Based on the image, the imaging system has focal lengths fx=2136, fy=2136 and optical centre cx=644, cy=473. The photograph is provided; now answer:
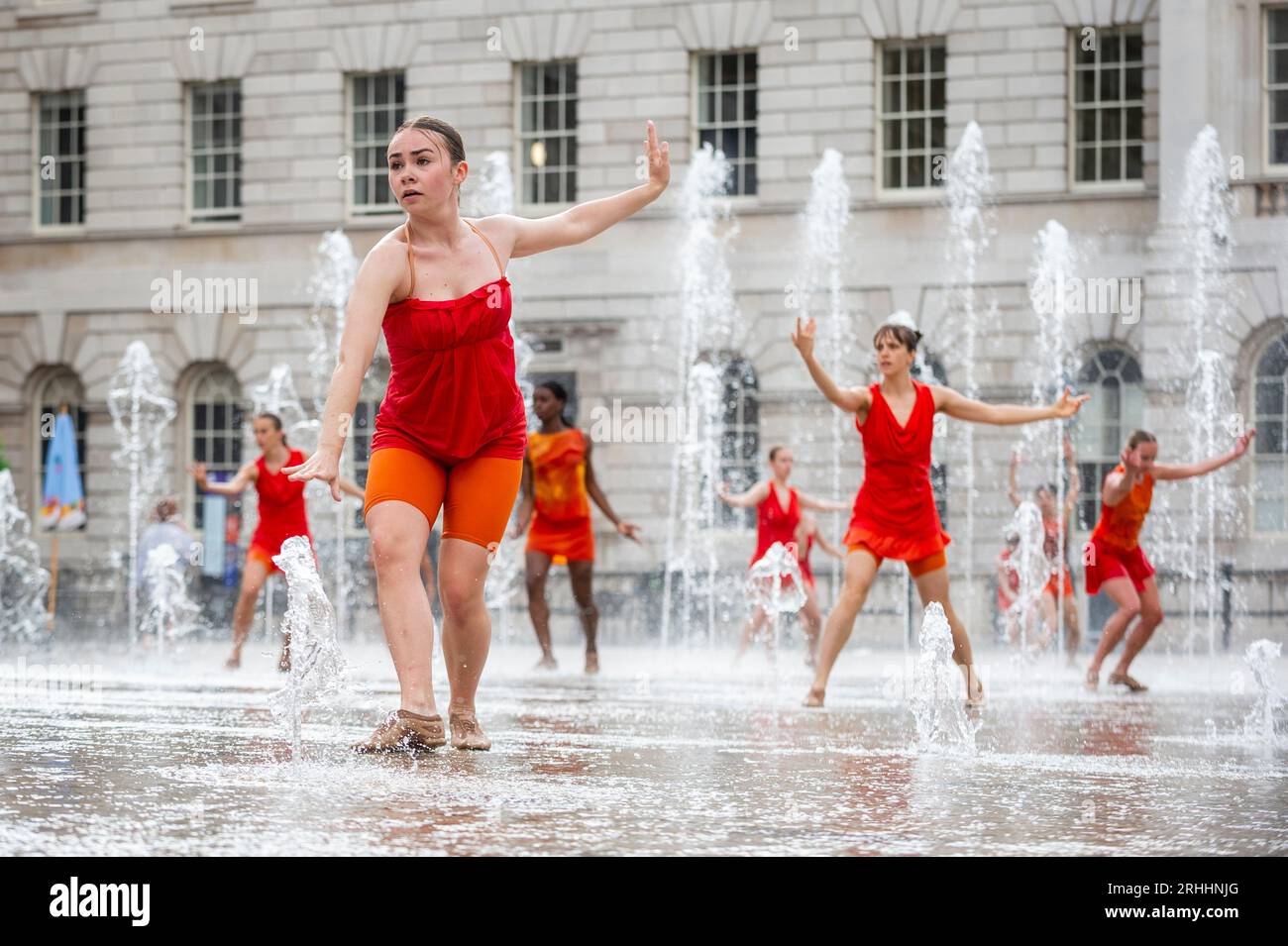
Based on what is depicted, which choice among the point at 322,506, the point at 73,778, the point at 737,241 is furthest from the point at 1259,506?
the point at 73,778

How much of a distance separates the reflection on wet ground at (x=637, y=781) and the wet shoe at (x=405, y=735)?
0.10m

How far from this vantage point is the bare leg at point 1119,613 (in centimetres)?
1357

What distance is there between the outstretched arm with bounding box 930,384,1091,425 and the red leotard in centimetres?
535

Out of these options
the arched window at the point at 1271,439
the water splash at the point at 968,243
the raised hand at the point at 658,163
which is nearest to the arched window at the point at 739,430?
the water splash at the point at 968,243

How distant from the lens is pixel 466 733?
7156mm

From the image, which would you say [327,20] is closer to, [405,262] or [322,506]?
[322,506]

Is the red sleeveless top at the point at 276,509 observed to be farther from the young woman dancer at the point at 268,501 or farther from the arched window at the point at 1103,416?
the arched window at the point at 1103,416

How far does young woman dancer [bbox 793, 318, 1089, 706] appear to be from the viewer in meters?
10.3

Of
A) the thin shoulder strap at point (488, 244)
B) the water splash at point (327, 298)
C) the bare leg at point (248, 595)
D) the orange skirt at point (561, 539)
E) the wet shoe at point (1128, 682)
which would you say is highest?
the water splash at point (327, 298)

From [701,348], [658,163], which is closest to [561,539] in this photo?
[658,163]

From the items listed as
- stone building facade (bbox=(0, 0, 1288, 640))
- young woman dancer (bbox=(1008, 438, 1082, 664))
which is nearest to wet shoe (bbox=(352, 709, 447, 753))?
young woman dancer (bbox=(1008, 438, 1082, 664))

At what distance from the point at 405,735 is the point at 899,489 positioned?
419cm

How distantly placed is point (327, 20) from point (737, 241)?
6.86 meters

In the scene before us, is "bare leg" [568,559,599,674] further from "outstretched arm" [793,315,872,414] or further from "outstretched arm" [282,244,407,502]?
"outstretched arm" [282,244,407,502]
